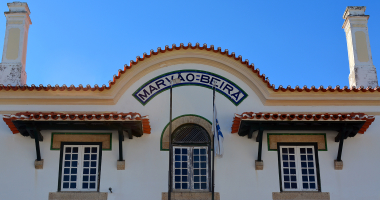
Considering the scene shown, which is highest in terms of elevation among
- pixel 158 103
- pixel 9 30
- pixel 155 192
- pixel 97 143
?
pixel 9 30

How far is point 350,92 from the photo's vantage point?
1408cm

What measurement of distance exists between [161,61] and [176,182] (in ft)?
12.3

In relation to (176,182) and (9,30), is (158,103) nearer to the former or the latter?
(176,182)

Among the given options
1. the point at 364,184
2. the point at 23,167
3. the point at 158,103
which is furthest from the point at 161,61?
the point at 364,184

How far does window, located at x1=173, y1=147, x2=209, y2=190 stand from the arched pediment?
2520 mm

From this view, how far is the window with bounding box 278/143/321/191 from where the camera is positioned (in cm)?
1323

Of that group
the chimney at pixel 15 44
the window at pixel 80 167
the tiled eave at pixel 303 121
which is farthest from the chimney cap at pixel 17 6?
the tiled eave at pixel 303 121

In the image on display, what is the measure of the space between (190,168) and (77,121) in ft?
11.4

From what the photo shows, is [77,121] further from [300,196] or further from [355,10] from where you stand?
[355,10]

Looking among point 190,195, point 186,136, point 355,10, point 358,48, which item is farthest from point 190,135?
point 355,10

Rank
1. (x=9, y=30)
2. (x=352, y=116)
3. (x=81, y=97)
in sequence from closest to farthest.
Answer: (x=352, y=116)
(x=81, y=97)
(x=9, y=30)

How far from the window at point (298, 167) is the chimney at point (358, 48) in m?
3.11

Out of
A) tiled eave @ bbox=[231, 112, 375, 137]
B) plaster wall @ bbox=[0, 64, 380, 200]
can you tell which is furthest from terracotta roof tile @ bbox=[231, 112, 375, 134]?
plaster wall @ bbox=[0, 64, 380, 200]

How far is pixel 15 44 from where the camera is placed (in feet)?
49.9
